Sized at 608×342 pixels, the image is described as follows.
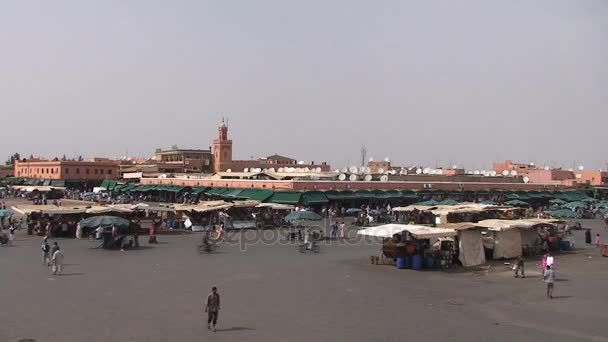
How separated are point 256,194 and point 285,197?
2690 mm

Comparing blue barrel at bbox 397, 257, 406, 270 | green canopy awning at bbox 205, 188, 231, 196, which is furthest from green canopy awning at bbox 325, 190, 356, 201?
blue barrel at bbox 397, 257, 406, 270

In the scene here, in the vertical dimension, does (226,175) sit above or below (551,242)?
above

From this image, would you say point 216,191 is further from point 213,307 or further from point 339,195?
point 213,307

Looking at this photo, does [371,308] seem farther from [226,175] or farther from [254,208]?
[226,175]

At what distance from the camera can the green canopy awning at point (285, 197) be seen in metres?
44.5

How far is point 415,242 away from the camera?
22828 mm

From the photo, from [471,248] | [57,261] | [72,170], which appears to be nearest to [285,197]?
[471,248]

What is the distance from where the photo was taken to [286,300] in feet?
51.7

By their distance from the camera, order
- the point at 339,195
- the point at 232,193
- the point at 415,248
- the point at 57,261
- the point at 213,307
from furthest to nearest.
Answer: the point at 232,193
the point at 339,195
the point at 415,248
the point at 57,261
the point at 213,307

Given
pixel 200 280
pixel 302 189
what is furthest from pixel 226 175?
pixel 200 280

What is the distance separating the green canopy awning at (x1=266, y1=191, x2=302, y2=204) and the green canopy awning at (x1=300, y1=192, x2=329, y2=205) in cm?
45

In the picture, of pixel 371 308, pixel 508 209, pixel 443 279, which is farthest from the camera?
pixel 508 209

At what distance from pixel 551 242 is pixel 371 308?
1652cm

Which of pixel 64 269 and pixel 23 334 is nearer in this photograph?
pixel 23 334
